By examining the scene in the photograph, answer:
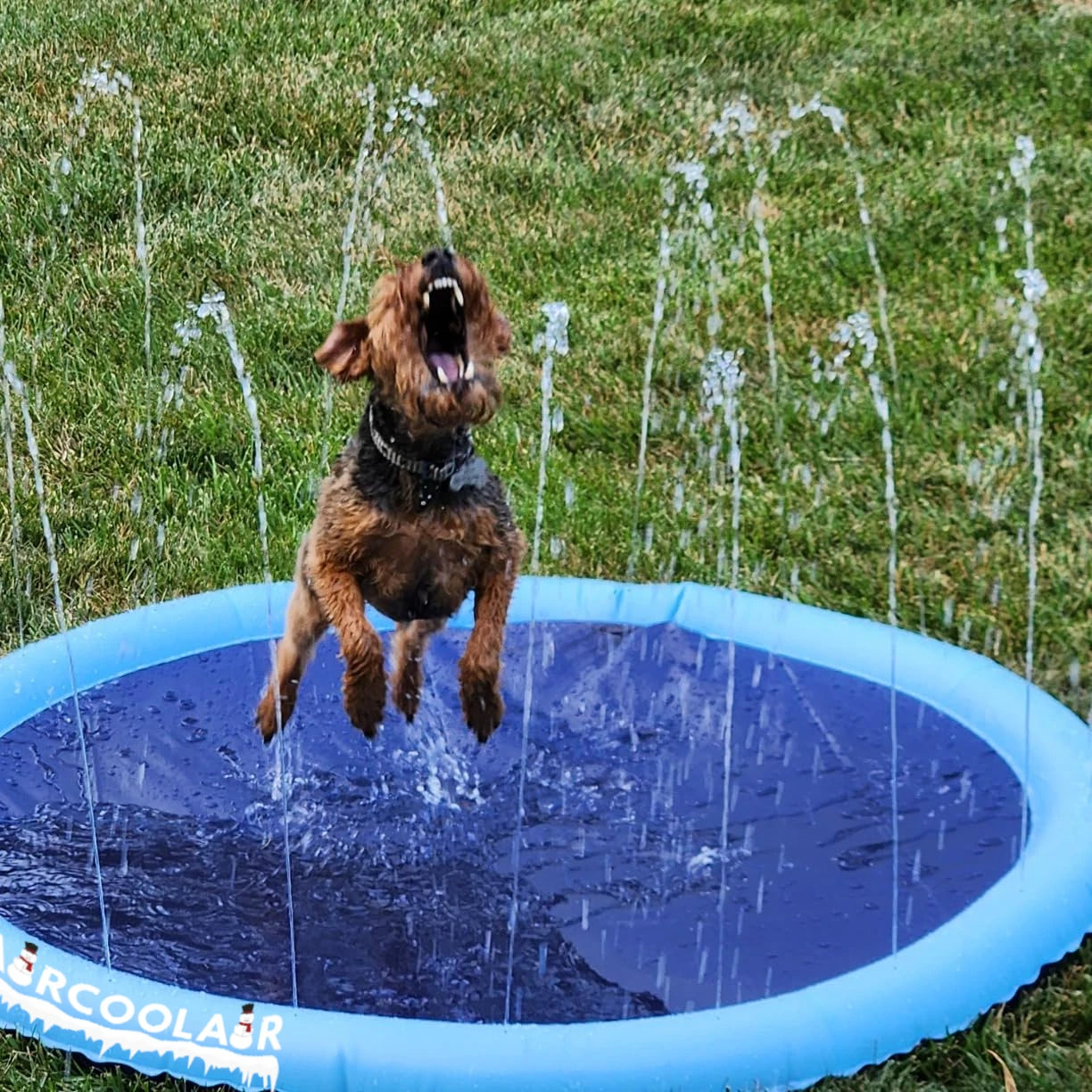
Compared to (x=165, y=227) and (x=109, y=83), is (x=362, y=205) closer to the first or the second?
(x=165, y=227)

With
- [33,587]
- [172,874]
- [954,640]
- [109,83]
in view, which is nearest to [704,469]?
[954,640]

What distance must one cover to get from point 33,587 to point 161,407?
119cm

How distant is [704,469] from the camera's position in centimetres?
600

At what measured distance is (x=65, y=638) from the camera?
4.72m

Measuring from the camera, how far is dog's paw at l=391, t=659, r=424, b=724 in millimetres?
3396

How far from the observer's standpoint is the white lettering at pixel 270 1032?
2979 millimetres

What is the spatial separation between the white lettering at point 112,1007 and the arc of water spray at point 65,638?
0.09 metres

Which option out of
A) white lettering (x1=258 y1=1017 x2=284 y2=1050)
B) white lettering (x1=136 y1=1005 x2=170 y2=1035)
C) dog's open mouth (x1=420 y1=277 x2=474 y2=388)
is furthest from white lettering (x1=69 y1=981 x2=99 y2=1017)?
dog's open mouth (x1=420 y1=277 x2=474 y2=388)

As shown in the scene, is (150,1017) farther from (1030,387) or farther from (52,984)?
(1030,387)

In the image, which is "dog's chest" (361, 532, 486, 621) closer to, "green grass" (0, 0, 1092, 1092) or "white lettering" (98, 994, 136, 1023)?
"white lettering" (98, 994, 136, 1023)

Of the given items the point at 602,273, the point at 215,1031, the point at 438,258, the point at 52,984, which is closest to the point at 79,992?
the point at 52,984

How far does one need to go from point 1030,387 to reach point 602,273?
1.93m

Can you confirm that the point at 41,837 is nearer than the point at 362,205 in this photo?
Yes

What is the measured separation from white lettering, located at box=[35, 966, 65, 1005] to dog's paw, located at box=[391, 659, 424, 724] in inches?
31.8
